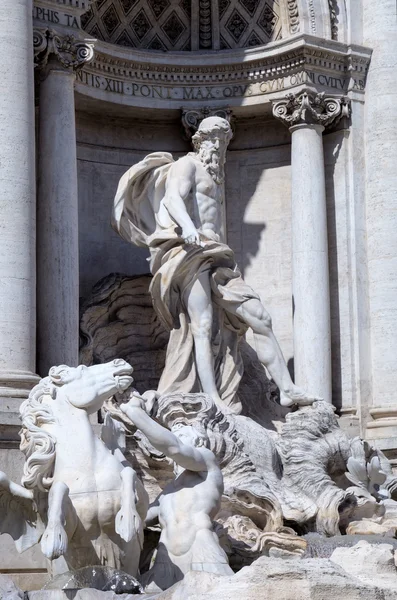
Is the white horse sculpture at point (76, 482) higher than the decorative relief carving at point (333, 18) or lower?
lower

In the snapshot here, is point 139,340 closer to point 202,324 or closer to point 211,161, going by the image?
point 202,324

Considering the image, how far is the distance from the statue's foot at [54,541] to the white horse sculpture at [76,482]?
0.01m

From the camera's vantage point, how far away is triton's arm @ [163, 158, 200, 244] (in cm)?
1639

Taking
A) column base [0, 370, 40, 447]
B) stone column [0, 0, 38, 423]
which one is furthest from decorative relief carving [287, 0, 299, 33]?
column base [0, 370, 40, 447]

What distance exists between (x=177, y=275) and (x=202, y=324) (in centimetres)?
61

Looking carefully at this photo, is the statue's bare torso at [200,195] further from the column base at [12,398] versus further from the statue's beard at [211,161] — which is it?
the column base at [12,398]

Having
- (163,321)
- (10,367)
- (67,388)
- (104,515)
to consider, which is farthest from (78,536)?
(163,321)

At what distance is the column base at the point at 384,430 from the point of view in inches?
707

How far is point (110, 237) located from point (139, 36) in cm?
263

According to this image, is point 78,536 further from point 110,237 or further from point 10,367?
point 110,237

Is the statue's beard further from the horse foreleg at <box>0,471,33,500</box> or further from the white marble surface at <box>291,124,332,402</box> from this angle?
the horse foreleg at <box>0,471,33,500</box>

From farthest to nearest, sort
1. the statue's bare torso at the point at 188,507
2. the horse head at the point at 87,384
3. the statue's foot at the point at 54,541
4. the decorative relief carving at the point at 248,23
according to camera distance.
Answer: the decorative relief carving at the point at 248,23, the statue's bare torso at the point at 188,507, the horse head at the point at 87,384, the statue's foot at the point at 54,541

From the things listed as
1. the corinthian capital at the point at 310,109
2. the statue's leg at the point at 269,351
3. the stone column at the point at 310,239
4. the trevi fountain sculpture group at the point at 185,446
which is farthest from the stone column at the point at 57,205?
the stone column at the point at 310,239

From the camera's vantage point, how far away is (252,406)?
18141 millimetres
